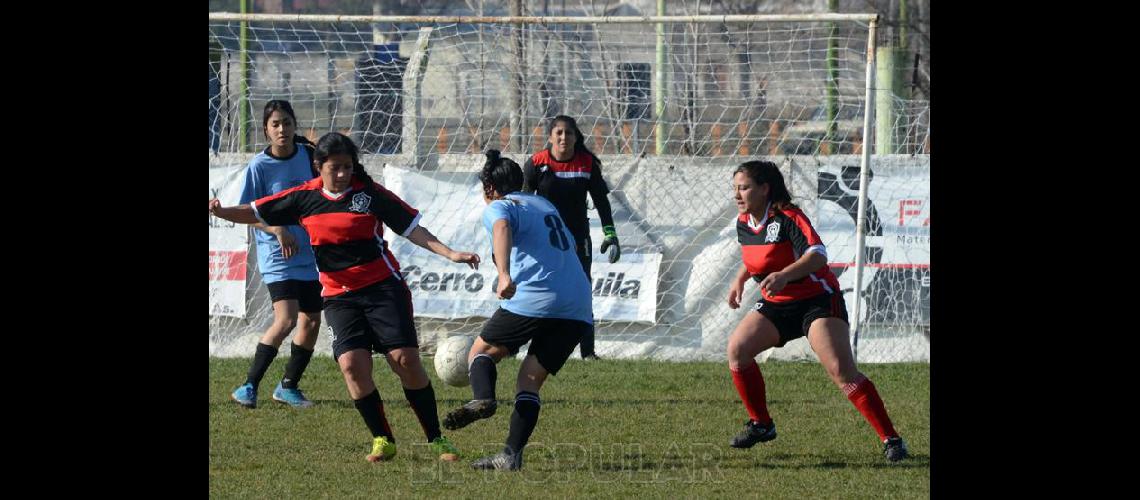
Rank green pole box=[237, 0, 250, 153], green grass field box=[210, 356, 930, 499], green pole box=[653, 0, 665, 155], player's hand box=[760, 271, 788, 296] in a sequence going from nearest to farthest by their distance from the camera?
green grass field box=[210, 356, 930, 499] < player's hand box=[760, 271, 788, 296] < green pole box=[653, 0, 665, 155] < green pole box=[237, 0, 250, 153]

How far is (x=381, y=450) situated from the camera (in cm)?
660

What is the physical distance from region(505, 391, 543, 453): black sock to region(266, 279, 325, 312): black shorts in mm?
2530

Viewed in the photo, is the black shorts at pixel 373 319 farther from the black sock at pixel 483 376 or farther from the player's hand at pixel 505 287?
the player's hand at pixel 505 287

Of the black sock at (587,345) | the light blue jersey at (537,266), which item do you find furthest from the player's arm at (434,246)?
the black sock at (587,345)

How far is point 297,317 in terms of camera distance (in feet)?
28.3

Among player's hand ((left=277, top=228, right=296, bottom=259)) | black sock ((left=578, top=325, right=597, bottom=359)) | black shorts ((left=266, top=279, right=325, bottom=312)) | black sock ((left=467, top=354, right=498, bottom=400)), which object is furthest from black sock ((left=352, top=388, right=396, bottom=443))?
black sock ((left=578, top=325, right=597, bottom=359))

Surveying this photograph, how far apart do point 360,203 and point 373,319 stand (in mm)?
578

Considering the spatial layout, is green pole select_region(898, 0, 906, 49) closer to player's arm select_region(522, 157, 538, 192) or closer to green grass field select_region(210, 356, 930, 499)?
green grass field select_region(210, 356, 930, 499)

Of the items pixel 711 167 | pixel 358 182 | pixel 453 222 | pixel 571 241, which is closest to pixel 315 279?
pixel 358 182

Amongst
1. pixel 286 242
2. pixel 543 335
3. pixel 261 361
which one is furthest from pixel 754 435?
pixel 261 361

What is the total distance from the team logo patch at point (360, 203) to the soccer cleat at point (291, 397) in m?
2.35

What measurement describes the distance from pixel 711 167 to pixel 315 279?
4.44 metres

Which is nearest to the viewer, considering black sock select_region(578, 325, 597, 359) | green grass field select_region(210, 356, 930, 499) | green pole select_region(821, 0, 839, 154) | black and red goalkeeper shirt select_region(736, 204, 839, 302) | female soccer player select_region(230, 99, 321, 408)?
green grass field select_region(210, 356, 930, 499)

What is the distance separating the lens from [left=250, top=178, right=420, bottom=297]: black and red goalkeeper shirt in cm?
660
